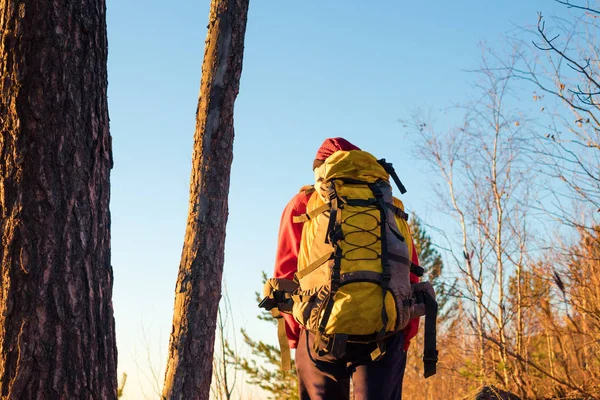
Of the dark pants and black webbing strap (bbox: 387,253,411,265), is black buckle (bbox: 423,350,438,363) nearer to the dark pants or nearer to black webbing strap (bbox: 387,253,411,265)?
the dark pants

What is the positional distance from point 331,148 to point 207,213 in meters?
1.10

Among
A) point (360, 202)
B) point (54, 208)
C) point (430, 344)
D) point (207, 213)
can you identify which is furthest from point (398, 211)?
point (54, 208)

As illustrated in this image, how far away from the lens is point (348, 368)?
3135 millimetres

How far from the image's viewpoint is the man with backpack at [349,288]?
296 cm

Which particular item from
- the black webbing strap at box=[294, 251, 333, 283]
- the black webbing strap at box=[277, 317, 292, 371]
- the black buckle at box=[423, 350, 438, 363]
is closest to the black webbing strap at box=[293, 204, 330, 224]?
the black webbing strap at box=[294, 251, 333, 283]

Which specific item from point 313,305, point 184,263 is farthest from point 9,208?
point 184,263

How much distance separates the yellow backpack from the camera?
2.94m

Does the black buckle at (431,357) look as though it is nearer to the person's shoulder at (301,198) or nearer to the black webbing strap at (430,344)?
the black webbing strap at (430,344)

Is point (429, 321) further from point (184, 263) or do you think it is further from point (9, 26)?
point (9, 26)

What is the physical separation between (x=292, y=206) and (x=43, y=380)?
1658 mm

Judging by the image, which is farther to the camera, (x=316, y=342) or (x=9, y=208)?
(x=316, y=342)

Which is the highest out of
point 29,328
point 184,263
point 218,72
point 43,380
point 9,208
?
point 218,72

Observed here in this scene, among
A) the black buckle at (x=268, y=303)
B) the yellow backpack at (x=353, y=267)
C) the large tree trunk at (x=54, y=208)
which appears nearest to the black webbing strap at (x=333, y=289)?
the yellow backpack at (x=353, y=267)

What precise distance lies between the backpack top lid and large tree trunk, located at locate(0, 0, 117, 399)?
1.19 meters
